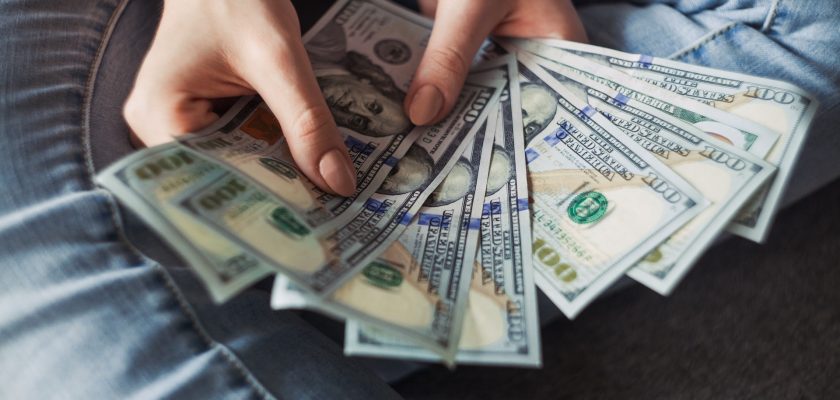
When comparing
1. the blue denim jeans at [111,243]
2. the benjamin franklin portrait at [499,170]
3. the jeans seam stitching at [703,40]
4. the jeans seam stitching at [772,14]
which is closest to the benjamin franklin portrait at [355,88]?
the benjamin franklin portrait at [499,170]

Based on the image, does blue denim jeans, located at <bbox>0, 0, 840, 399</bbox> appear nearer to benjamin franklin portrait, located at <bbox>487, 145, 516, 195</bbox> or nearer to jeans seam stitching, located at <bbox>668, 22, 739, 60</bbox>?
jeans seam stitching, located at <bbox>668, 22, 739, 60</bbox>

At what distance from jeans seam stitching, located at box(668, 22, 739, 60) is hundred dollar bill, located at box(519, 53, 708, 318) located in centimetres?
15

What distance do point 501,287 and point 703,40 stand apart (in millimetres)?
448

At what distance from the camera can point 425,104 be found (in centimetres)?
77

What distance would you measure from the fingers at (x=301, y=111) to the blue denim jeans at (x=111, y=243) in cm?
15

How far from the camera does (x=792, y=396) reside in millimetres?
884

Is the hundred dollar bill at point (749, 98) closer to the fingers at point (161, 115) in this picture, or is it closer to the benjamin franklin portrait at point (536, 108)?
the benjamin franklin portrait at point (536, 108)

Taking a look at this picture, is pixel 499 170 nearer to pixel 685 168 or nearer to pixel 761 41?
pixel 685 168

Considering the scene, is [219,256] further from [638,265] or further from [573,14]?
[573,14]

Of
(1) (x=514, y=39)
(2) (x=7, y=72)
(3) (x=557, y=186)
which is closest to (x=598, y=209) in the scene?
(3) (x=557, y=186)

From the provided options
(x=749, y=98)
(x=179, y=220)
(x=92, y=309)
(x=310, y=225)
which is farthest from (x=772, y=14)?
(x=92, y=309)

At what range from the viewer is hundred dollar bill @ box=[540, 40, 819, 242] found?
617 mm

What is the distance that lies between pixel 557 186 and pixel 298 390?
0.37 meters

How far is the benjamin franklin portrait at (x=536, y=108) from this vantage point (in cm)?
78
